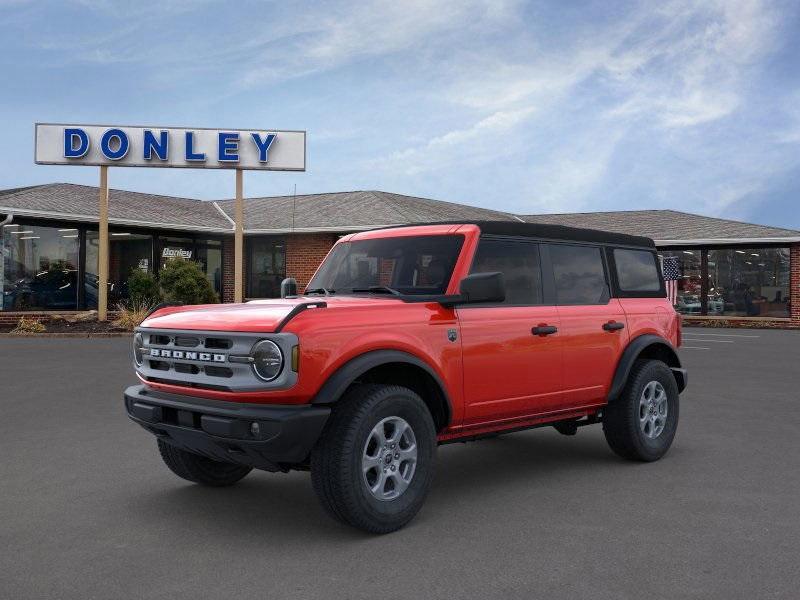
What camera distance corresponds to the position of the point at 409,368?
501cm

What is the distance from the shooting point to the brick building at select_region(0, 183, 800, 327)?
81.5 feet

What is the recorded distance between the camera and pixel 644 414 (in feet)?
21.8

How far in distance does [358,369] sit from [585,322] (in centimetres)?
231

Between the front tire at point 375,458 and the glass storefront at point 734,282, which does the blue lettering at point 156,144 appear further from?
the front tire at point 375,458

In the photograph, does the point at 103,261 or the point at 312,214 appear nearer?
the point at 103,261

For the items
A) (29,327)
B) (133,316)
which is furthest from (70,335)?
(133,316)

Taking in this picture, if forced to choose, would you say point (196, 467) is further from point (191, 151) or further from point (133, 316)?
point (191, 151)

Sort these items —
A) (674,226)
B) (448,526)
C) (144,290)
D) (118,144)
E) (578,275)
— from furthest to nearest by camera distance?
(674,226) → (118,144) → (144,290) → (578,275) → (448,526)

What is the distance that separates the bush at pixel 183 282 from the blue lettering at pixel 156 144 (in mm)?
3275

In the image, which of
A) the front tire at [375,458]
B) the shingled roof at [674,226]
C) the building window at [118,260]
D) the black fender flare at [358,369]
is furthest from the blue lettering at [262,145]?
the front tire at [375,458]

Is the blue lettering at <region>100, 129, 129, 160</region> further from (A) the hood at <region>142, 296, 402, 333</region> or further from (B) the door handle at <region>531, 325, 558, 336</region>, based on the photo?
(B) the door handle at <region>531, 325, 558, 336</region>

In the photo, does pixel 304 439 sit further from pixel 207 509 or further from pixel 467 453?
pixel 467 453

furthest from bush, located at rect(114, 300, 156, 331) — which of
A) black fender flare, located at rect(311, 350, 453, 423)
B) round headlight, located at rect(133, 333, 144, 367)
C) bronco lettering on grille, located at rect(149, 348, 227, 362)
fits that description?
black fender flare, located at rect(311, 350, 453, 423)

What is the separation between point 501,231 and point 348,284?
3.96 ft
